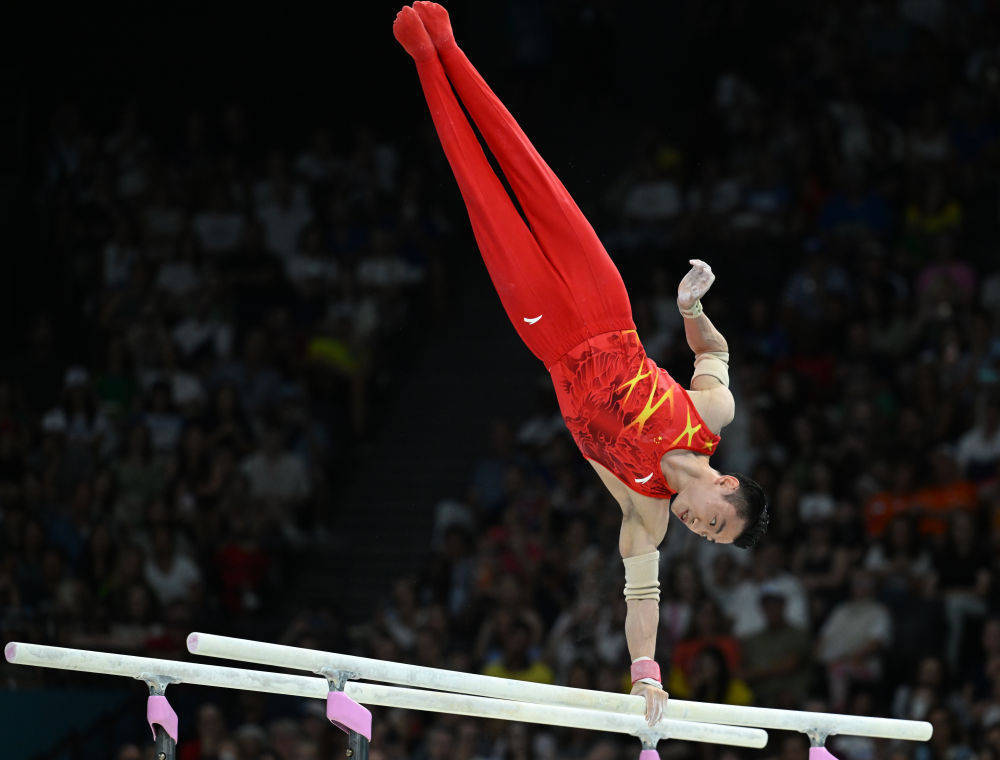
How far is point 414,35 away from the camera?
5074 mm

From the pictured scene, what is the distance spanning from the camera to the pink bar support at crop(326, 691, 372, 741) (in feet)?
13.7

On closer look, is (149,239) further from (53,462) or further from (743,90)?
(743,90)

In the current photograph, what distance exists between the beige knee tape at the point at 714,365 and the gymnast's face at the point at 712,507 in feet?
1.43

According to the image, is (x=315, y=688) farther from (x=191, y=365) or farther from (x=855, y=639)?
(x=191, y=365)

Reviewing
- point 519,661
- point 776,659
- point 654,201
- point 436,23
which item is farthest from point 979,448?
point 436,23

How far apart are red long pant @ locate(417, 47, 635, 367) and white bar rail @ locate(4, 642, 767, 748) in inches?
51.1

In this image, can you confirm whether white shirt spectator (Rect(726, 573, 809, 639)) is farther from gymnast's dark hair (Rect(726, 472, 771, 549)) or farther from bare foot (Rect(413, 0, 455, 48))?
bare foot (Rect(413, 0, 455, 48))

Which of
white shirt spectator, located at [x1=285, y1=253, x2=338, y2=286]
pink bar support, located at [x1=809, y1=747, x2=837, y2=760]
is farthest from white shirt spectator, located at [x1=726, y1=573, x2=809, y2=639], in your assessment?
white shirt spectator, located at [x1=285, y1=253, x2=338, y2=286]

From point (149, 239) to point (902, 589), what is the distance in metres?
6.64

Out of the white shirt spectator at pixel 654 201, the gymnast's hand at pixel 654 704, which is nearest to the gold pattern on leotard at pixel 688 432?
the gymnast's hand at pixel 654 704

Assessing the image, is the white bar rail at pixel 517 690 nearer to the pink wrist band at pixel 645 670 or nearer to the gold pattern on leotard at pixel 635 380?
the pink wrist band at pixel 645 670

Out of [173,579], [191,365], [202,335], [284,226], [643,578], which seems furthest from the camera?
[284,226]

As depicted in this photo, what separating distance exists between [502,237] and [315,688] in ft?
5.65

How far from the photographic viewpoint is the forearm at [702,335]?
16.2ft
